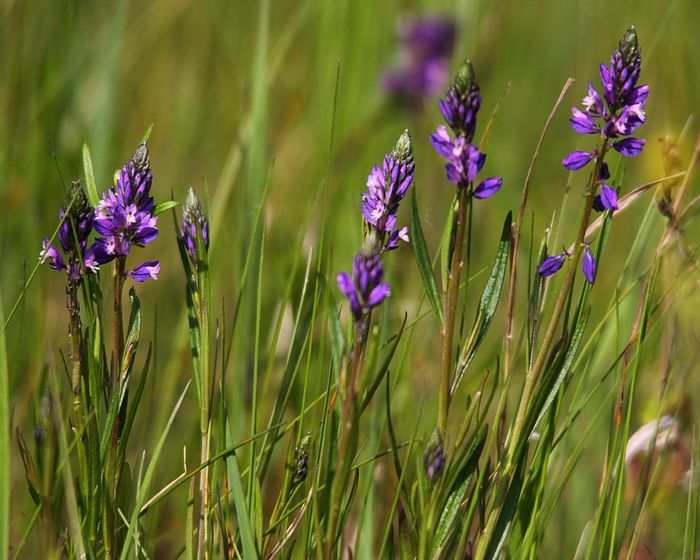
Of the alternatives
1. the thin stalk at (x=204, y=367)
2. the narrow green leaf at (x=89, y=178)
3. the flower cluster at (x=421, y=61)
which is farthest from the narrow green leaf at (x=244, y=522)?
the flower cluster at (x=421, y=61)

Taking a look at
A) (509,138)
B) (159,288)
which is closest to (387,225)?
(159,288)

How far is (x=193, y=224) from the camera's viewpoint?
36.7 inches

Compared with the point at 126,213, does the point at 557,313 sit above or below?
below

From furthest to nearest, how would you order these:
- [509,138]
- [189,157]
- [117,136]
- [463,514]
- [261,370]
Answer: [509,138] → [189,157] → [117,136] → [261,370] → [463,514]

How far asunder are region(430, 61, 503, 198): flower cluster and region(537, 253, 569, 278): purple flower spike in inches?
4.4

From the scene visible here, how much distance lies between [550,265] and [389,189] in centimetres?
20

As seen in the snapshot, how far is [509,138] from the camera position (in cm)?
357

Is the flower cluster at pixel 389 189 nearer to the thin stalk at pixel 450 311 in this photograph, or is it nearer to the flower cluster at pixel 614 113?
the thin stalk at pixel 450 311

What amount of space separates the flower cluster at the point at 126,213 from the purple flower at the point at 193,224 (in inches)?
1.4

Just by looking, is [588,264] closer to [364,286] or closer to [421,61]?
[364,286]

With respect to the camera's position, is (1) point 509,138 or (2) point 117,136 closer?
(2) point 117,136

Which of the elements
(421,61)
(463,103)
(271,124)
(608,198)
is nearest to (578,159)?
(608,198)

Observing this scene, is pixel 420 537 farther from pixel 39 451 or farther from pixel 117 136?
pixel 117 136

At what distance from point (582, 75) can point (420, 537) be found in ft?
7.98
